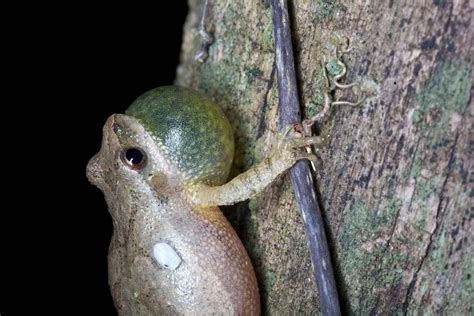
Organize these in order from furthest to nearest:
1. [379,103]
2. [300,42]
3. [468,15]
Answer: [300,42], [379,103], [468,15]

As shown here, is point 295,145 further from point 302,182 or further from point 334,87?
point 334,87

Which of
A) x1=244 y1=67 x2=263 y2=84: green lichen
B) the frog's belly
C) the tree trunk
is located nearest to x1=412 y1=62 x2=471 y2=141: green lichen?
the tree trunk

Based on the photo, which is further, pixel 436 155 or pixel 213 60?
pixel 213 60

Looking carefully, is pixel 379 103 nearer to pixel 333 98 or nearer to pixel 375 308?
pixel 333 98

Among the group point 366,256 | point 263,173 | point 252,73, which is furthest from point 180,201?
point 366,256

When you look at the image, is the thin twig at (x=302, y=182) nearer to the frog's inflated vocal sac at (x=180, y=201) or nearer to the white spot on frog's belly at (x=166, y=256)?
the frog's inflated vocal sac at (x=180, y=201)

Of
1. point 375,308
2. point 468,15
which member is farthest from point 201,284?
point 468,15

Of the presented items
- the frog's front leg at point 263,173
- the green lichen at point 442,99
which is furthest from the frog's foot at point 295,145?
the green lichen at point 442,99
